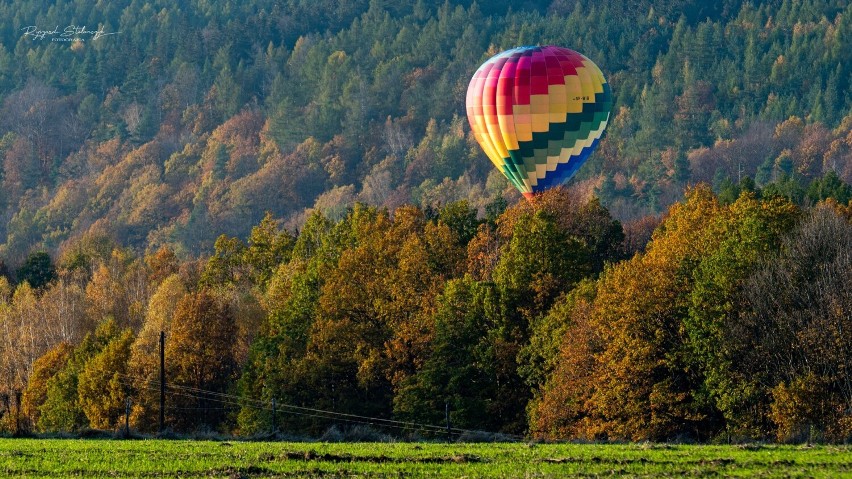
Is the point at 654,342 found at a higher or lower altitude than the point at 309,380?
higher

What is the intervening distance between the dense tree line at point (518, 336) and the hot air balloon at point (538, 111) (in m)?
2.25

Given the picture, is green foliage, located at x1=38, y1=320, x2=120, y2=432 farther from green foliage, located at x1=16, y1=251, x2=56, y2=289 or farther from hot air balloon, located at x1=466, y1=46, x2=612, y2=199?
green foliage, located at x1=16, y1=251, x2=56, y2=289

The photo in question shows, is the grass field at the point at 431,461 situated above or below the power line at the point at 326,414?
above

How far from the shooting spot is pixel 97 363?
3814 inches

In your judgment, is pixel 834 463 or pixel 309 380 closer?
pixel 834 463

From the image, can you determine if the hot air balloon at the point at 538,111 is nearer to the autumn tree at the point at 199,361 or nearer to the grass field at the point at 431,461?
the autumn tree at the point at 199,361

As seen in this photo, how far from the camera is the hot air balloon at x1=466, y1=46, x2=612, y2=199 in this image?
9144 centimetres

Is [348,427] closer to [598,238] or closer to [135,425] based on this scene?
[135,425]

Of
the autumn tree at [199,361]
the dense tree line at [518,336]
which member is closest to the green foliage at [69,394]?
the dense tree line at [518,336]

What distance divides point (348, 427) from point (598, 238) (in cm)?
2595

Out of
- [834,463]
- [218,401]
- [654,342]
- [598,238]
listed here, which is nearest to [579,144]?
[598,238]

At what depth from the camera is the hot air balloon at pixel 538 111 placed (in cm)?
9144

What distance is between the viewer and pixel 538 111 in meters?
91.2

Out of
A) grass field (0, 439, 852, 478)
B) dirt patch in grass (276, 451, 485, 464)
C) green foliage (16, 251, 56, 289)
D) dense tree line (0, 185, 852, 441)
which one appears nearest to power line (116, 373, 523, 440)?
dense tree line (0, 185, 852, 441)
